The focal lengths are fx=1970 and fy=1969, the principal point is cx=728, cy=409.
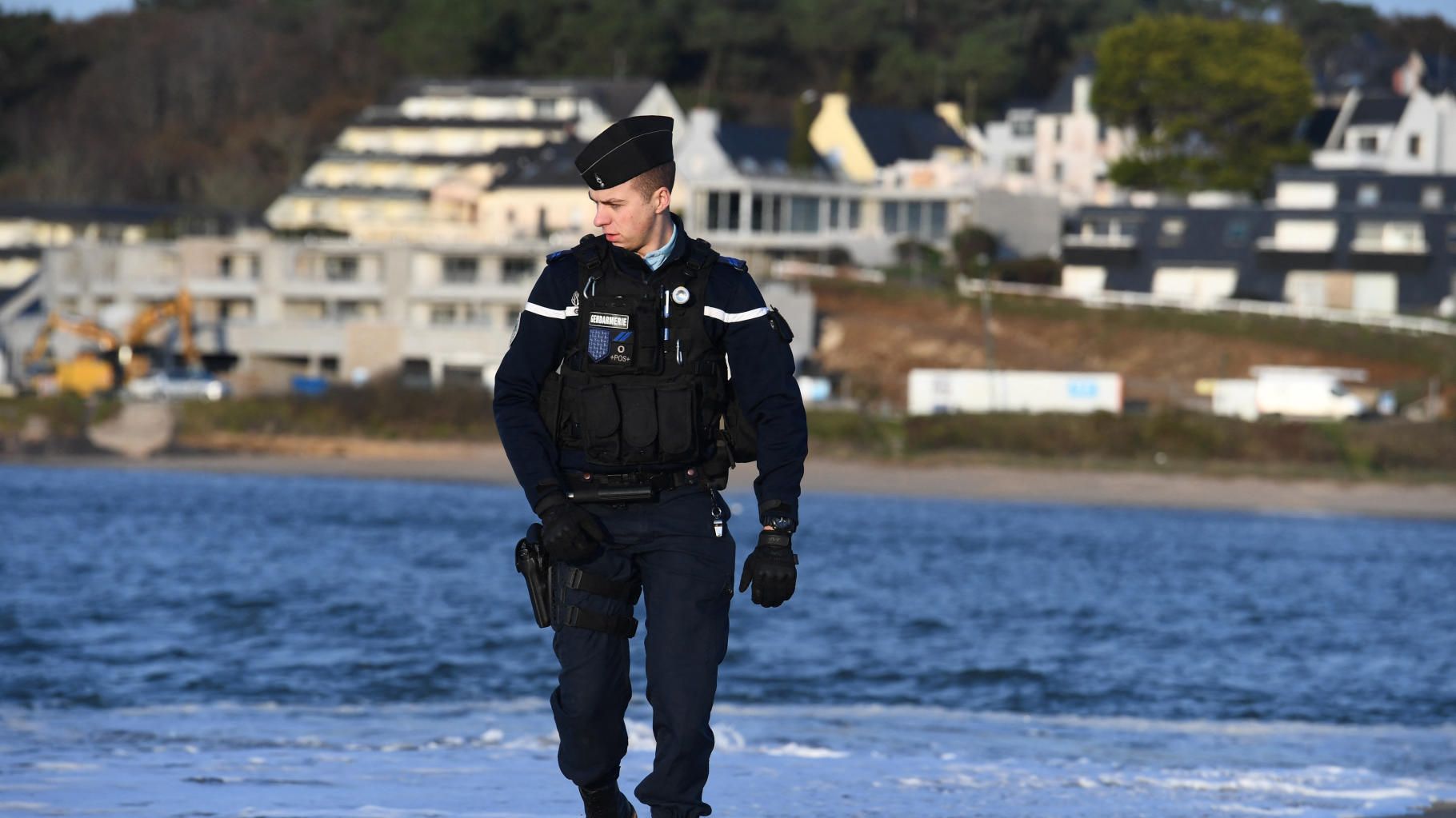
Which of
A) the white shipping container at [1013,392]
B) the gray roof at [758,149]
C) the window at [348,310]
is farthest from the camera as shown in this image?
the gray roof at [758,149]

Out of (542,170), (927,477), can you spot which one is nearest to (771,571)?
(927,477)

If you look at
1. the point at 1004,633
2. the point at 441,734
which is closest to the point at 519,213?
the point at 1004,633

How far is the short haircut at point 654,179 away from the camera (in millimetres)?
6156

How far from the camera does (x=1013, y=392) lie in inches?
2432

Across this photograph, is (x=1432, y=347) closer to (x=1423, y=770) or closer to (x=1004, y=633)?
(x=1004, y=633)

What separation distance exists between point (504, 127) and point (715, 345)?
286 ft

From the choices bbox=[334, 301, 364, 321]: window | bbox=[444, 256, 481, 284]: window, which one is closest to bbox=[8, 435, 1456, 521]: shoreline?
bbox=[334, 301, 364, 321]: window

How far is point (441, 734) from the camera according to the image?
35.3 ft

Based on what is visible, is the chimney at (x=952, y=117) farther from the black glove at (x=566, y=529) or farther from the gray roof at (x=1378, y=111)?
the black glove at (x=566, y=529)

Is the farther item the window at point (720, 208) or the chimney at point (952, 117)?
the chimney at point (952, 117)

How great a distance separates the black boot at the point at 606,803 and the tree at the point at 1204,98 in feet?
256

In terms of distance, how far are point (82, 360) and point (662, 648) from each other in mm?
67057

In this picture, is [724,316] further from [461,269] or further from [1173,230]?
[1173,230]

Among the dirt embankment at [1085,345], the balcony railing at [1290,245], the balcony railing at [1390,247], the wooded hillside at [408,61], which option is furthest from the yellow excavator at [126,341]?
the balcony railing at [1390,247]
